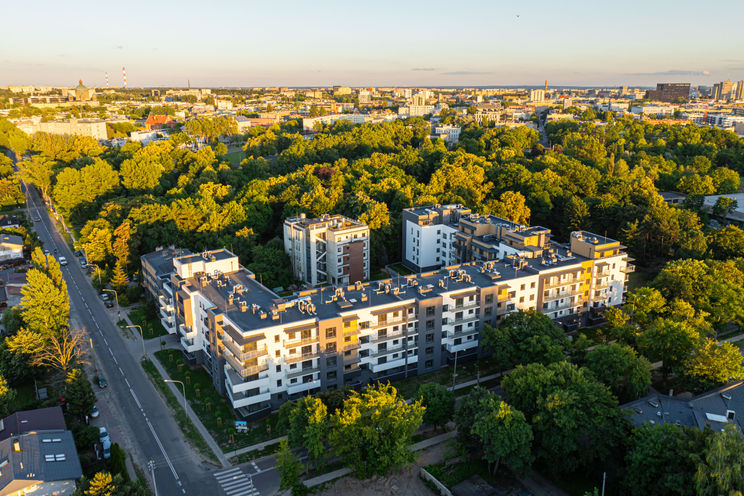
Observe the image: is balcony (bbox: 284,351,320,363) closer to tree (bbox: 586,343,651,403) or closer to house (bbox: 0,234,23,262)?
tree (bbox: 586,343,651,403)

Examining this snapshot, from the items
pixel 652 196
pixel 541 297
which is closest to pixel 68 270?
pixel 541 297

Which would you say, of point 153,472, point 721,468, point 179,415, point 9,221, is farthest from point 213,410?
point 9,221

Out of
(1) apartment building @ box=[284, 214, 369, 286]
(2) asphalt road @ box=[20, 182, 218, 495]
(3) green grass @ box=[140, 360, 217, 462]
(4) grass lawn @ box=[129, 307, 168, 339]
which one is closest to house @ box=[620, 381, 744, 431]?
(2) asphalt road @ box=[20, 182, 218, 495]

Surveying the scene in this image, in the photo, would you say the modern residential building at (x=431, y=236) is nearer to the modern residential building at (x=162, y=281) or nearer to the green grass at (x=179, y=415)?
the modern residential building at (x=162, y=281)

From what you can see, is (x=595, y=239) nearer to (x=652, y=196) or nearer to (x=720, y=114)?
(x=652, y=196)

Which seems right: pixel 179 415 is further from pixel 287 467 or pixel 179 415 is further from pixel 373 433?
pixel 373 433

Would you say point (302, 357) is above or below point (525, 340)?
below
